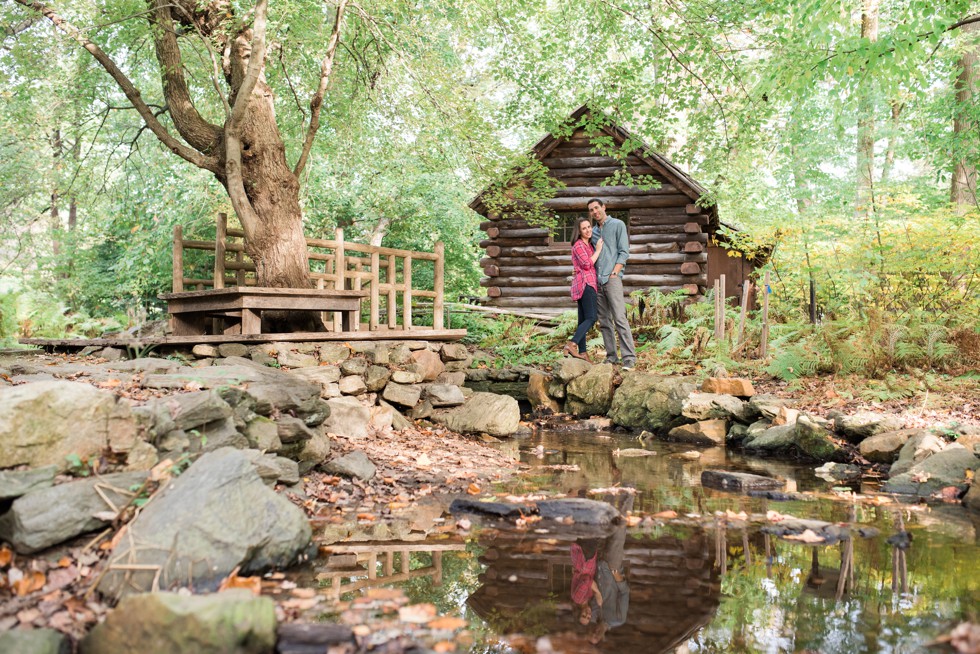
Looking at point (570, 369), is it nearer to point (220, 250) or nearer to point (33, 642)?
point (220, 250)

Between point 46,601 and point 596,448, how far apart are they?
19.0ft

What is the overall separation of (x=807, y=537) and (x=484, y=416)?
4.86m

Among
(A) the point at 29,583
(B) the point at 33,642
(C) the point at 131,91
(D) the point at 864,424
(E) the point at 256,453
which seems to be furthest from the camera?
(C) the point at 131,91

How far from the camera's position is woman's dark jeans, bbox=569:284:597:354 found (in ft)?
34.0

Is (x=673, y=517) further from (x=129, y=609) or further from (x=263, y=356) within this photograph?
(x=263, y=356)

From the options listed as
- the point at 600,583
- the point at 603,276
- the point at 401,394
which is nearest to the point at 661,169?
the point at 603,276

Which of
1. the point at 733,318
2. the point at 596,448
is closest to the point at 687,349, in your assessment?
the point at 733,318

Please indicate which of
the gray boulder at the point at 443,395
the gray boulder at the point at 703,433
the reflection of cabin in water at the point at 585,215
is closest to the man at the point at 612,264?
the gray boulder at the point at 703,433

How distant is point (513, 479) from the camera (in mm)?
6008

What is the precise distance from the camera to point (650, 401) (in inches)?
369

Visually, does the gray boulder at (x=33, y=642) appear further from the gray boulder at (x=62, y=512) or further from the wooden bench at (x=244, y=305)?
the wooden bench at (x=244, y=305)

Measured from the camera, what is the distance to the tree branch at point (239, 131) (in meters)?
7.84

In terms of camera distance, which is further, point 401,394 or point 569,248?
point 569,248

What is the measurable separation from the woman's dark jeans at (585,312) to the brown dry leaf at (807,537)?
632cm
